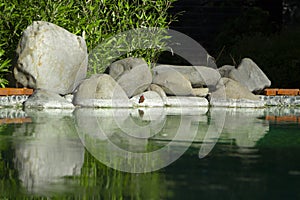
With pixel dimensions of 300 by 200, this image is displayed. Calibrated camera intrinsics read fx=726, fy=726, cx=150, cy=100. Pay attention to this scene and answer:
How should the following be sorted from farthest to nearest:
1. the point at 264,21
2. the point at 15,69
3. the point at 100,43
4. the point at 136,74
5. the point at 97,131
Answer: the point at 264,21, the point at 100,43, the point at 136,74, the point at 15,69, the point at 97,131

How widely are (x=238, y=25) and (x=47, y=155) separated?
13910 millimetres

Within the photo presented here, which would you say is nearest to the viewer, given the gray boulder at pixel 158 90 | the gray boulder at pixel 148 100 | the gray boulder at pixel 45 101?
the gray boulder at pixel 45 101

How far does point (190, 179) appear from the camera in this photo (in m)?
4.80

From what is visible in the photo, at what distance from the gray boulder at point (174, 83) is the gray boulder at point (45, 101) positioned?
2.33 meters

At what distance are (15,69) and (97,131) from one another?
4.30 meters

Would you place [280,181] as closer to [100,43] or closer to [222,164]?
[222,164]

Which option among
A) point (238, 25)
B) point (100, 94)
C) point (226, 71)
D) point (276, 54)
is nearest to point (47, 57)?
point (100, 94)

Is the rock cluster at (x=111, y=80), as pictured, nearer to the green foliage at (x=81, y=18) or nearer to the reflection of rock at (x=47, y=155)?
the green foliage at (x=81, y=18)

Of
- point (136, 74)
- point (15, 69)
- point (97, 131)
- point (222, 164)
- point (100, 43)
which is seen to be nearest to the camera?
point (222, 164)

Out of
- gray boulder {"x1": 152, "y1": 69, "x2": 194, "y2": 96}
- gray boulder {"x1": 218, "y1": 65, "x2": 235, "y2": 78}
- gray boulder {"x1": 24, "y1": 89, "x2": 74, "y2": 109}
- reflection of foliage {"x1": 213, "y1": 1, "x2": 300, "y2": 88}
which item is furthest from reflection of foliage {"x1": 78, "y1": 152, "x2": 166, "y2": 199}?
reflection of foliage {"x1": 213, "y1": 1, "x2": 300, "y2": 88}

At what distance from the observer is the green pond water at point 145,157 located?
14.4 feet

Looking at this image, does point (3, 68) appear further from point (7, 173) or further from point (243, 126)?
point (7, 173)

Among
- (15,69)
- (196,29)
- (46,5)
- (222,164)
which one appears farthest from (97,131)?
(196,29)

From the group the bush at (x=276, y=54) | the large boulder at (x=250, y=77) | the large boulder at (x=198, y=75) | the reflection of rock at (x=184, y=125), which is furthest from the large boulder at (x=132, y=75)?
the bush at (x=276, y=54)
